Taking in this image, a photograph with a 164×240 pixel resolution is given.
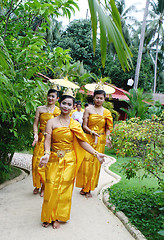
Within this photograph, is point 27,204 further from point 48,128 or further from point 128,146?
point 128,146

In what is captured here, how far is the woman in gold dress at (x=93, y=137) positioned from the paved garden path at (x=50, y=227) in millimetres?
262

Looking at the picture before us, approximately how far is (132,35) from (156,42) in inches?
141

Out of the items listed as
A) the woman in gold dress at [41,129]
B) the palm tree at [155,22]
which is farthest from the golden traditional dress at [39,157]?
the palm tree at [155,22]

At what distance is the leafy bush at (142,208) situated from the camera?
3.62 metres

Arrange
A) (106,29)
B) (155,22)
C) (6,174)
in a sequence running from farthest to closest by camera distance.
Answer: (155,22)
(6,174)
(106,29)

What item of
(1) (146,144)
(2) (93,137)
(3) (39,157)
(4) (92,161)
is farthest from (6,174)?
(1) (146,144)

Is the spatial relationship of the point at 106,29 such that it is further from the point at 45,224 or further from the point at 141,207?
the point at 141,207

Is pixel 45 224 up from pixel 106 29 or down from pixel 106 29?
down

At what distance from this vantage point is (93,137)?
4895 millimetres

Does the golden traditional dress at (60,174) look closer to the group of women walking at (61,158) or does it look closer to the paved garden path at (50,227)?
the group of women walking at (61,158)

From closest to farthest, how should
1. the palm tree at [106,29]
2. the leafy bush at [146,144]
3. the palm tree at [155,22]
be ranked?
1. the palm tree at [106,29]
2. the leafy bush at [146,144]
3. the palm tree at [155,22]

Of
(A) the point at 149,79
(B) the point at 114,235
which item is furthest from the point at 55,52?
(A) the point at 149,79

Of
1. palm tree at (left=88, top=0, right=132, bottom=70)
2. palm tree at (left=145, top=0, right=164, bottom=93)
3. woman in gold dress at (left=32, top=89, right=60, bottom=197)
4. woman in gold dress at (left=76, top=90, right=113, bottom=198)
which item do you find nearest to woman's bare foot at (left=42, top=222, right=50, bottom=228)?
woman in gold dress at (left=32, top=89, right=60, bottom=197)

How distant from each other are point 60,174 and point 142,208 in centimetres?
175
